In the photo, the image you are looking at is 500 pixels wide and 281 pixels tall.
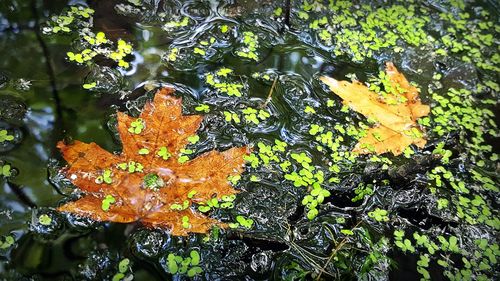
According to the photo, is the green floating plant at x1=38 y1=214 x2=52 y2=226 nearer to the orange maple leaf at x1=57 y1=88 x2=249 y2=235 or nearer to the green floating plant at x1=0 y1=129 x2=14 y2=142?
the orange maple leaf at x1=57 y1=88 x2=249 y2=235

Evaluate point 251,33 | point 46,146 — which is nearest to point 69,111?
point 46,146

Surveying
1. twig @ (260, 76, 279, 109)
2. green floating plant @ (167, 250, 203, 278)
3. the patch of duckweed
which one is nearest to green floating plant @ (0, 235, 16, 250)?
green floating plant @ (167, 250, 203, 278)

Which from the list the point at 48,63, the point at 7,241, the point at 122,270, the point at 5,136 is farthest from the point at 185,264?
the point at 48,63

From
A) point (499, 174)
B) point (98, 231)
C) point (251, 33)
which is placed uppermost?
point (251, 33)

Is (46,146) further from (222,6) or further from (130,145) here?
(222,6)

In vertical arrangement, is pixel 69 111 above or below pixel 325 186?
above
